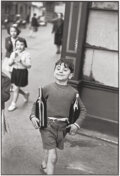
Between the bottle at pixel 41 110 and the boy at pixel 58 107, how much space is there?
2.0 inches

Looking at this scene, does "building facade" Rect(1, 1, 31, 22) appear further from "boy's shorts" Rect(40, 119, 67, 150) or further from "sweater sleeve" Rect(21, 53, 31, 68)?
"boy's shorts" Rect(40, 119, 67, 150)

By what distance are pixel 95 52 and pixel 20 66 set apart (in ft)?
5.56

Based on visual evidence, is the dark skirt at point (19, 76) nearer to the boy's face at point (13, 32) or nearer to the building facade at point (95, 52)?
the boy's face at point (13, 32)

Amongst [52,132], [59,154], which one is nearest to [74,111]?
[52,132]

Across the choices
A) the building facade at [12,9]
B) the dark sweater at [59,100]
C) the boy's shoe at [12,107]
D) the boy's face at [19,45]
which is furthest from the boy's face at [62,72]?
the building facade at [12,9]

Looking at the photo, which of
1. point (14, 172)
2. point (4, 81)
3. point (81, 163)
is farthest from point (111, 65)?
point (14, 172)

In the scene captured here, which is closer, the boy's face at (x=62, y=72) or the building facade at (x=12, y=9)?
the boy's face at (x=62, y=72)

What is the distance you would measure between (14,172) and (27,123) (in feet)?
5.77

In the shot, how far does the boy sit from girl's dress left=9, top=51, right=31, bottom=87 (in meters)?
2.35

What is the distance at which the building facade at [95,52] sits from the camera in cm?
502

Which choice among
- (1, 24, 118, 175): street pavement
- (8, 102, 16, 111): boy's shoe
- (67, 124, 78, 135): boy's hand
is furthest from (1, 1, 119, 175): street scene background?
(67, 124, 78, 135): boy's hand

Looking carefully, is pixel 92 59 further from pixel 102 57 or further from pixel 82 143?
pixel 82 143

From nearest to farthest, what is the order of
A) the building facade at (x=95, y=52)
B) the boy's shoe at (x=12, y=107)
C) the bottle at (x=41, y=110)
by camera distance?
the bottle at (x=41, y=110) → the building facade at (x=95, y=52) → the boy's shoe at (x=12, y=107)

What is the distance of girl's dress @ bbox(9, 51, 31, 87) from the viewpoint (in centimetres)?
585
